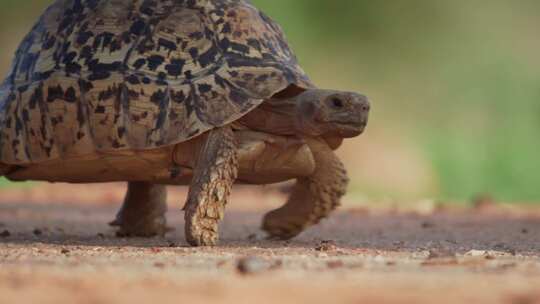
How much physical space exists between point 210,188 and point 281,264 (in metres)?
1.57

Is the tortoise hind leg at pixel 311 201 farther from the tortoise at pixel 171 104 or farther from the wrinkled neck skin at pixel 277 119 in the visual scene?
the wrinkled neck skin at pixel 277 119

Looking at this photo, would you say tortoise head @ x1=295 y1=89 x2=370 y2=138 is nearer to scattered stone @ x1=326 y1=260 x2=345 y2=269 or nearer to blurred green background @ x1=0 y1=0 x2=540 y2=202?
scattered stone @ x1=326 y1=260 x2=345 y2=269

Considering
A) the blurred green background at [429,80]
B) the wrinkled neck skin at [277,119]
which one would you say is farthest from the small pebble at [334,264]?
the blurred green background at [429,80]

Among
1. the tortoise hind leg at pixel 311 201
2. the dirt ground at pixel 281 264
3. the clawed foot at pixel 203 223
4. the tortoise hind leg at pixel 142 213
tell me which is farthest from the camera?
the tortoise hind leg at pixel 142 213

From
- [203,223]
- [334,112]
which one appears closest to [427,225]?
[334,112]

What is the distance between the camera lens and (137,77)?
5680 mm

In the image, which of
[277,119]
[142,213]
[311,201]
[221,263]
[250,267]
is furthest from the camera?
[142,213]

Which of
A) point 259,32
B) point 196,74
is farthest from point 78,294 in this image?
point 259,32

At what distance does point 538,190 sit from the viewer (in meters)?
→ 15.9

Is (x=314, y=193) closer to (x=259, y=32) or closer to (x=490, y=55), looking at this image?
(x=259, y=32)

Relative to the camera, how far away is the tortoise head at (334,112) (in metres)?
5.67

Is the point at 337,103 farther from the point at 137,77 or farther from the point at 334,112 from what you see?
the point at 137,77

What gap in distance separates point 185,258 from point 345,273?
1.13 metres

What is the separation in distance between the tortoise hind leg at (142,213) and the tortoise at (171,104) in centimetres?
76
